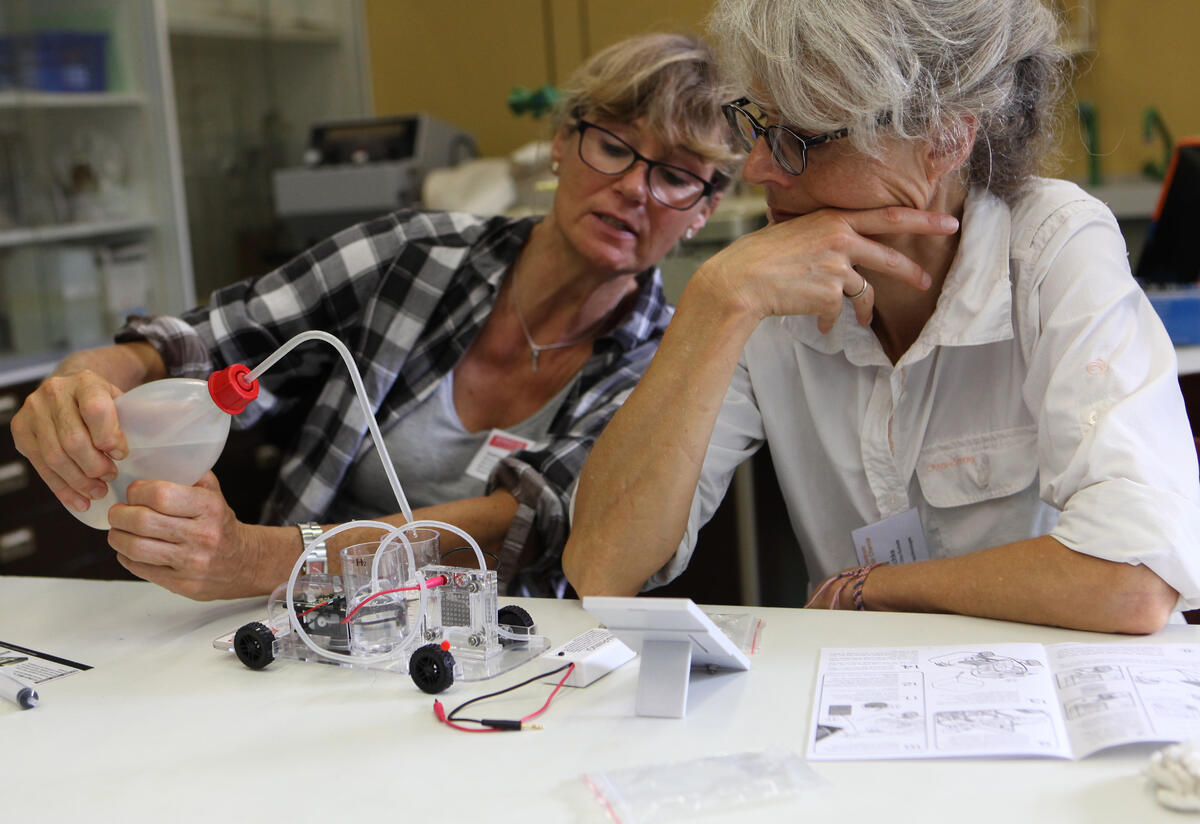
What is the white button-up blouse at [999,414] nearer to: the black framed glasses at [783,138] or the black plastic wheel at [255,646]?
the black framed glasses at [783,138]

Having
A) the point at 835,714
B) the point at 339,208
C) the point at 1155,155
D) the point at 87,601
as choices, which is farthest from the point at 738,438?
the point at 1155,155

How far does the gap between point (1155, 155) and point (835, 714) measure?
355 cm

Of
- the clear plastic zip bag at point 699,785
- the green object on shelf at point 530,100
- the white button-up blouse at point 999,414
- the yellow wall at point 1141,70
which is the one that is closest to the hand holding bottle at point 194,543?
the white button-up blouse at point 999,414

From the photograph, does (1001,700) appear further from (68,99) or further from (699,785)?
(68,99)

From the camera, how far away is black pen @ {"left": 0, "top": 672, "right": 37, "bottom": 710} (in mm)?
1045

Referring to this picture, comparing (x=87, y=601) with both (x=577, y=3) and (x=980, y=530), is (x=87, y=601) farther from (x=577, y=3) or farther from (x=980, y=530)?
(x=577, y=3)

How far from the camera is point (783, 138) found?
1.29 m

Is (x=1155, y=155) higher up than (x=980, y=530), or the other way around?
(x=1155, y=155)

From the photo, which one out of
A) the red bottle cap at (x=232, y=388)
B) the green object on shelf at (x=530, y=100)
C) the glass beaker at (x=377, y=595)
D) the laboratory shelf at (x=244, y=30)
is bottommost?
the glass beaker at (x=377, y=595)

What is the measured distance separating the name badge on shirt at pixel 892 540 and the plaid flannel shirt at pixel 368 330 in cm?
45

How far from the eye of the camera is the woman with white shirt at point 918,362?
1.11m

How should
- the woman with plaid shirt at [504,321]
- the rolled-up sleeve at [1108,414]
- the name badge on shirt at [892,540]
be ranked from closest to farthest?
1. the rolled-up sleeve at [1108,414]
2. the name badge on shirt at [892,540]
3. the woman with plaid shirt at [504,321]

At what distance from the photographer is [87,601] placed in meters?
1.36

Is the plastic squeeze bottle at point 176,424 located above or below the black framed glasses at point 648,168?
below
